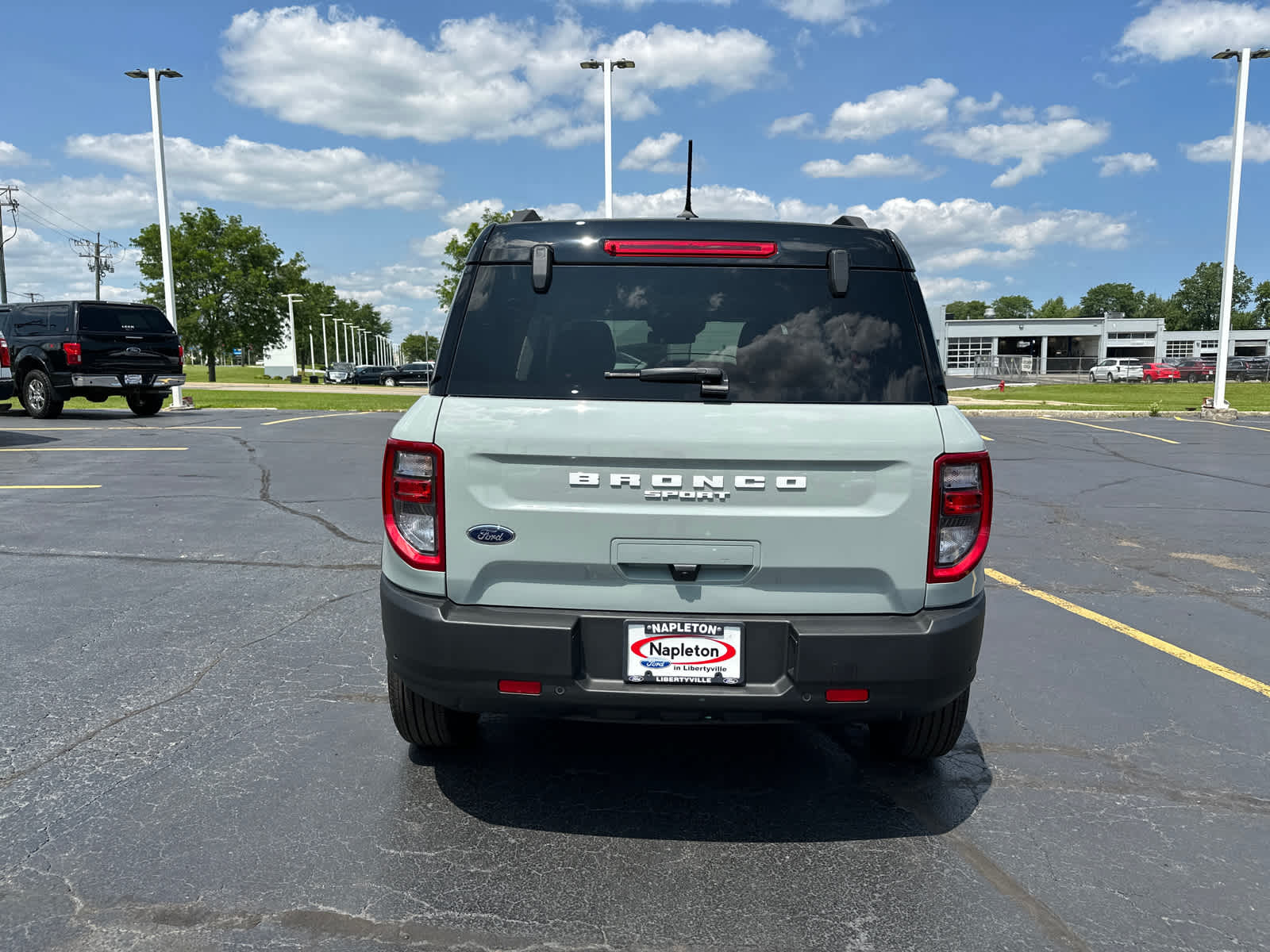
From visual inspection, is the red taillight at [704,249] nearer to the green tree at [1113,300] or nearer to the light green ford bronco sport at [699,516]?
the light green ford bronco sport at [699,516]

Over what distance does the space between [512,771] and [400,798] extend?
0.43 meters

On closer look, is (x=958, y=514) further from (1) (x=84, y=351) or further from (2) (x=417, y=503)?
(1) (x=84, y=351)

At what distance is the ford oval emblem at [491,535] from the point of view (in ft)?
9.33

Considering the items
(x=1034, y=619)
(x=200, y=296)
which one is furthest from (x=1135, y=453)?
(x=200, y=296)

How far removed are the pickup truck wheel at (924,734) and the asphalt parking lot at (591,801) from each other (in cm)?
9

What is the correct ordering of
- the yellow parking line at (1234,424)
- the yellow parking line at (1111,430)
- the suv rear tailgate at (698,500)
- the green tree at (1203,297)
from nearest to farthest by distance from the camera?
the suv rear tailgate at (698,500) → the yellow parking line at (1111,430) → the yellow parking line at (1234,424) → the green tree at (1203,297)

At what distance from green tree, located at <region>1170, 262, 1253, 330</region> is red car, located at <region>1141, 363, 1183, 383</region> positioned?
10595cm

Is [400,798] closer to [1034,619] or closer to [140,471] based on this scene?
[1034,619]

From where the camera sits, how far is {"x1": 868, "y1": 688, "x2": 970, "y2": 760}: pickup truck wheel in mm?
3377

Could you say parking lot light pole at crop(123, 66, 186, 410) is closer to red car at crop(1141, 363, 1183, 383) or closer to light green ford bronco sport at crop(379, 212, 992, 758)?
Result: light green ford bronco sport at crop(379, 212, 992, 758)

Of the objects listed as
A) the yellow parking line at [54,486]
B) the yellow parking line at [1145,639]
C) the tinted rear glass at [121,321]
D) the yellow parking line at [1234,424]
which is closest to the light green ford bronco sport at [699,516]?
the yellow parking line at [1145,639]

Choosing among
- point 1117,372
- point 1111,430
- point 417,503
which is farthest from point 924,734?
point 1117,372

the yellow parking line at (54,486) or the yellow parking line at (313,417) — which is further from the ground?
the yellow parking line at (313,417)

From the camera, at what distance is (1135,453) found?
14.5 m
